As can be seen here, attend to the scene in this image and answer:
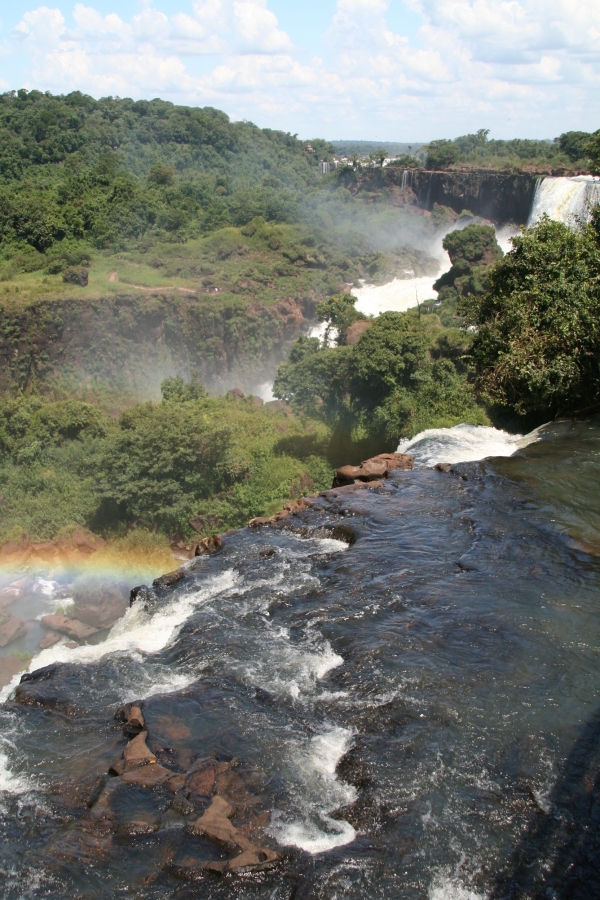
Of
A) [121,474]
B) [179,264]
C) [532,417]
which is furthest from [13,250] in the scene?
[532,417]

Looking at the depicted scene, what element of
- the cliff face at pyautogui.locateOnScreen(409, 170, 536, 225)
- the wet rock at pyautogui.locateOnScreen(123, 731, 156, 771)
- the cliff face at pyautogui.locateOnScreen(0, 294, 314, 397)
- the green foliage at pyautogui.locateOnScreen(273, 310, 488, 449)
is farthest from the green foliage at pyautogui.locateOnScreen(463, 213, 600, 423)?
the cliff face at pyautogui.locateOnScreen(409, 170, 536, 225)

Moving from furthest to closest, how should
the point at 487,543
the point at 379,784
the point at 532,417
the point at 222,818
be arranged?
the point at 532,417 → the point at 487,543 → the point at 379,784 → the point at 222,818

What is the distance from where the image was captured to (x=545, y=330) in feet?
63.9

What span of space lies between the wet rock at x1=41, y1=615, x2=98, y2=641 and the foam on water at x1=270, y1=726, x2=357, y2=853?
14094mm

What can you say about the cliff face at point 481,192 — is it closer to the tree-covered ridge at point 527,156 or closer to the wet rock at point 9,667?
Result: the tree-covered ridge at point 527,156

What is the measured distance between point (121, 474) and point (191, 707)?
52.7 ft

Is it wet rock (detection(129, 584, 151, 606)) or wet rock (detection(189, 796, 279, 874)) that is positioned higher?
wet rock (detection(189, 796, 279, 874))

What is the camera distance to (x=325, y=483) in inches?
1048

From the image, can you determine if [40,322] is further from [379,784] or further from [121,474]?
[379,784]

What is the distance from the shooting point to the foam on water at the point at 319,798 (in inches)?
299

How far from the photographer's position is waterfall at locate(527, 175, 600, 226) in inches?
1596

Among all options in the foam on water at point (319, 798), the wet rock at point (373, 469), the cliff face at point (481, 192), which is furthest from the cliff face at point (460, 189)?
the foam on water at point (319, 798)

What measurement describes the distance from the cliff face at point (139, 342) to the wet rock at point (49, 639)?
62.2 feet

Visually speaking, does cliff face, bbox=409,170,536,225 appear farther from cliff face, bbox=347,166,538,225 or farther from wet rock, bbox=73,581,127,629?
wet rock, bbox=73,581,127,629
